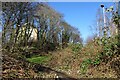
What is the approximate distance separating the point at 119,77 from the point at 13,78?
15.7 ft

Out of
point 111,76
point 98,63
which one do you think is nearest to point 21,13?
point 98,63

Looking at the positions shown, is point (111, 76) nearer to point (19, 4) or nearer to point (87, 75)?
point (87, 75)

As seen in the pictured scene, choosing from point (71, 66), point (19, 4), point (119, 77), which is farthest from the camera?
point (19, 4)

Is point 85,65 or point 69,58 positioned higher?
point 69,58

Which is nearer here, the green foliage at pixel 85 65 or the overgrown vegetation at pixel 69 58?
the overgrown vegetation at pixel 69 58

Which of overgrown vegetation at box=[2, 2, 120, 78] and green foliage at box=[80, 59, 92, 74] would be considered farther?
green foliage at box=[80, 59, 92, 74]

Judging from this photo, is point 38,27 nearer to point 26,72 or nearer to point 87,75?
point 87,75

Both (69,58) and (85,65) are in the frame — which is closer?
(85,65)

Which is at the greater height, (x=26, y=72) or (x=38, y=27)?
(x=38, y=27)

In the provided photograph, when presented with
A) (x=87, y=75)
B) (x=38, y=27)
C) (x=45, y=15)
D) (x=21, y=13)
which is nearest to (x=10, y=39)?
(x=87, y=75)

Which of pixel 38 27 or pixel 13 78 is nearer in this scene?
pixel 13 78

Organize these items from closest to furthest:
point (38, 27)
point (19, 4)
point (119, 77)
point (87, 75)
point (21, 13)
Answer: point (119, 77) < point (87, 75) < point (19, 4) < point (21, 13) < point (38, 27)

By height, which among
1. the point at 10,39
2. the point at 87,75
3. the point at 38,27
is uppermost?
the point at 38,27

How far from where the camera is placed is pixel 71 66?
1300 centimetres
